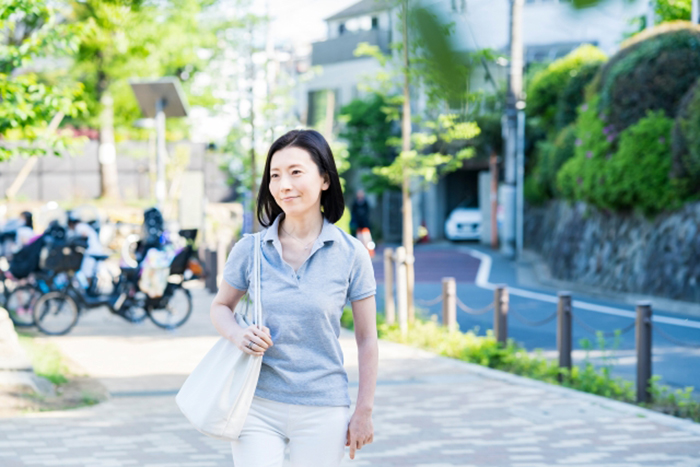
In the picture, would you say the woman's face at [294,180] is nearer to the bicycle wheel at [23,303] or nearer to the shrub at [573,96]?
the bicycle wheel at [23,303]

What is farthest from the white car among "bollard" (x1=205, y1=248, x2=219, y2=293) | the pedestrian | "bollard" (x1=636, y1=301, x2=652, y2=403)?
"bollard" (x1=636, y1=301, x2=652, y2=403)

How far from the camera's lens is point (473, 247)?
2912 cm

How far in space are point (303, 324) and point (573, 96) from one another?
20051 millimetres

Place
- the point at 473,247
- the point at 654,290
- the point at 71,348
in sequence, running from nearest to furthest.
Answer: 1. the point at 71,348
2. the point at 654,290
3. the point at 473,247

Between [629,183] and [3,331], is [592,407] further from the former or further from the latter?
[629,183]

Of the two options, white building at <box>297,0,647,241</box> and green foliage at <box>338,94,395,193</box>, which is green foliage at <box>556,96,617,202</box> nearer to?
green foliage at <box>338,94,395,193</box>

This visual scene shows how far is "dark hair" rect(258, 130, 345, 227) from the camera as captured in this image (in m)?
2.48

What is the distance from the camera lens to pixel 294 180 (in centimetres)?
245

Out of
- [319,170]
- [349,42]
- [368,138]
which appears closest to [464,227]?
[368,138]

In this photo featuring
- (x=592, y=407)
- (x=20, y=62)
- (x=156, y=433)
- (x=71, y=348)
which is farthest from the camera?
(x=71, y=348)

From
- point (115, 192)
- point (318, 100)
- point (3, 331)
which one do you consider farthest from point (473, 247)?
point (3, 331)

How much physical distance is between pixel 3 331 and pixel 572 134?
54.1 feet

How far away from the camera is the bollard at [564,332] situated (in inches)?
280

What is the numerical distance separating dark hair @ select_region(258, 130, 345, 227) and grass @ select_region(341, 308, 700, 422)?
4.00m
